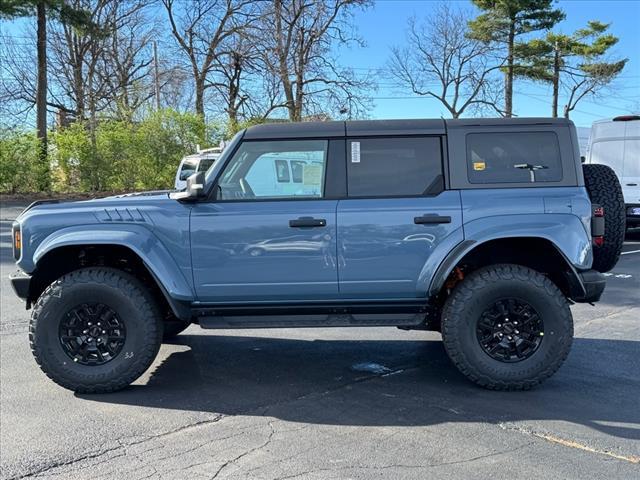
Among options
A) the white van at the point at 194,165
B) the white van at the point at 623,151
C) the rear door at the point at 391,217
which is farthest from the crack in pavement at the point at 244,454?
the white van at the point at 194,165

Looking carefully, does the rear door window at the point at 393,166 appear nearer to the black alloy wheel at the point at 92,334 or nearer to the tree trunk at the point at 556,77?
the black alloy wheel at the point at 92,334

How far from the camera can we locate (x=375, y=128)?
4.58m

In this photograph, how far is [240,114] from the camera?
103ft

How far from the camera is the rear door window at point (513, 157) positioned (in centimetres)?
450

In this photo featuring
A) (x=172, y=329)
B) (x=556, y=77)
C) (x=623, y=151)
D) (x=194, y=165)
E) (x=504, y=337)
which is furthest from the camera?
(x=556, y=77)

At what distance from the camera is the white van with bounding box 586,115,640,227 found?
42.3 ft

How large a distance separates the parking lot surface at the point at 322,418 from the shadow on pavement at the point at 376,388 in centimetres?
2

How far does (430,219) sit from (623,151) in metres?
10.7

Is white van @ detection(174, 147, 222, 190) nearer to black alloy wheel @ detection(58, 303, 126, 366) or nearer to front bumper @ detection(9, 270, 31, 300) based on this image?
front bumper @ detection(9, 270, 31, 300)

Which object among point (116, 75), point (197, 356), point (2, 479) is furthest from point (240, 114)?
point (2, 479)

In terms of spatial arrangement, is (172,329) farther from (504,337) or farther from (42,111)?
(42,111)

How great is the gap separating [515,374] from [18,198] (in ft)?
74.9

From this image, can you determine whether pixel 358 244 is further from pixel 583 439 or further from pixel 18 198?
pixel 18 198

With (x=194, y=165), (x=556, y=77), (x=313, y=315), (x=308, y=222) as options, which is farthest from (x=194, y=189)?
(x=556, y=77)
